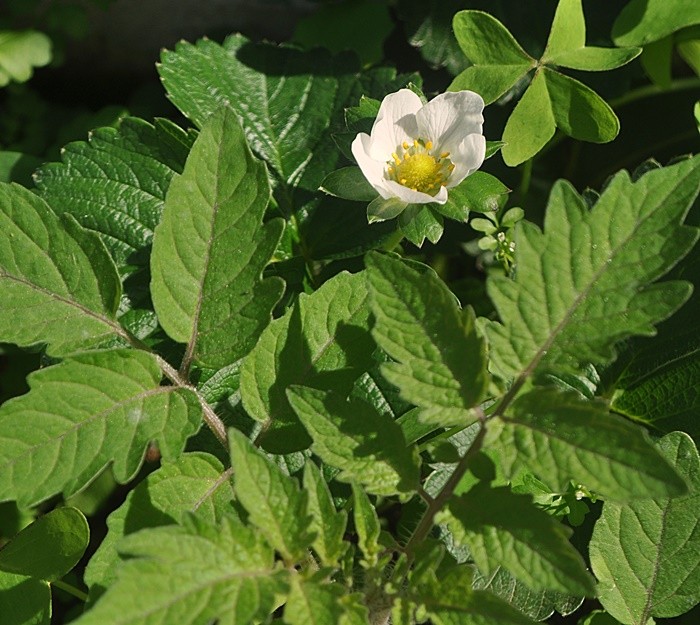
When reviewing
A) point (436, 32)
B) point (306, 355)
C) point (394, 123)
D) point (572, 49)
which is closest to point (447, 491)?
point (306, 355)

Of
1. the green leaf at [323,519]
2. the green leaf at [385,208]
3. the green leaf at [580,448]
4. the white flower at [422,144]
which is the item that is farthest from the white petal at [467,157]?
the green leaf at [323,519]

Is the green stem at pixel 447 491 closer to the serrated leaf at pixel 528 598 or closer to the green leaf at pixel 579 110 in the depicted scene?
the serrated leaf at pixel 528 598

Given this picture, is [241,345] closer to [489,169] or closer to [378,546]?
[378,546]

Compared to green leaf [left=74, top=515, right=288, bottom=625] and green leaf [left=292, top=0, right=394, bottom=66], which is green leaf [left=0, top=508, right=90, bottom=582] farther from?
green leaf [left=292, top=0, right=394, bottom=66]

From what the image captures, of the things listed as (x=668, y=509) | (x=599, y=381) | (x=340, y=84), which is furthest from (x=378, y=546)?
(x=340, y=84)

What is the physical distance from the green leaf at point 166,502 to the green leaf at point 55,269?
0.74 feet

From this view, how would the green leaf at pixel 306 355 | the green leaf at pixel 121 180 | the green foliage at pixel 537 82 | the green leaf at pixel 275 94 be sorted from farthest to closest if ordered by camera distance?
the green leaf at pixel 275 94
the green leaf at pixel 121 180
the green foliage at pixel 537 82
the green leaf at pixel 306 355

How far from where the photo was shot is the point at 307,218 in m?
1.86

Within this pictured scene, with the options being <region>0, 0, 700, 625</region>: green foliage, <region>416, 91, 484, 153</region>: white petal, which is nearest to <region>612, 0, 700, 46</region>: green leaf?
<region>0, 0, 700, 625</region>: green foliage

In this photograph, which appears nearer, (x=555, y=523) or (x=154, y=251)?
(x=555, y=523)

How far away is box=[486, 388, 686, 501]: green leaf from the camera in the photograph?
1034mm

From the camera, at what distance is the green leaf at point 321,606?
3.46 ft

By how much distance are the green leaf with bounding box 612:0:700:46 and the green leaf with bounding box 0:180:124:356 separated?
4.20 ft

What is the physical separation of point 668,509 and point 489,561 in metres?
0.47
